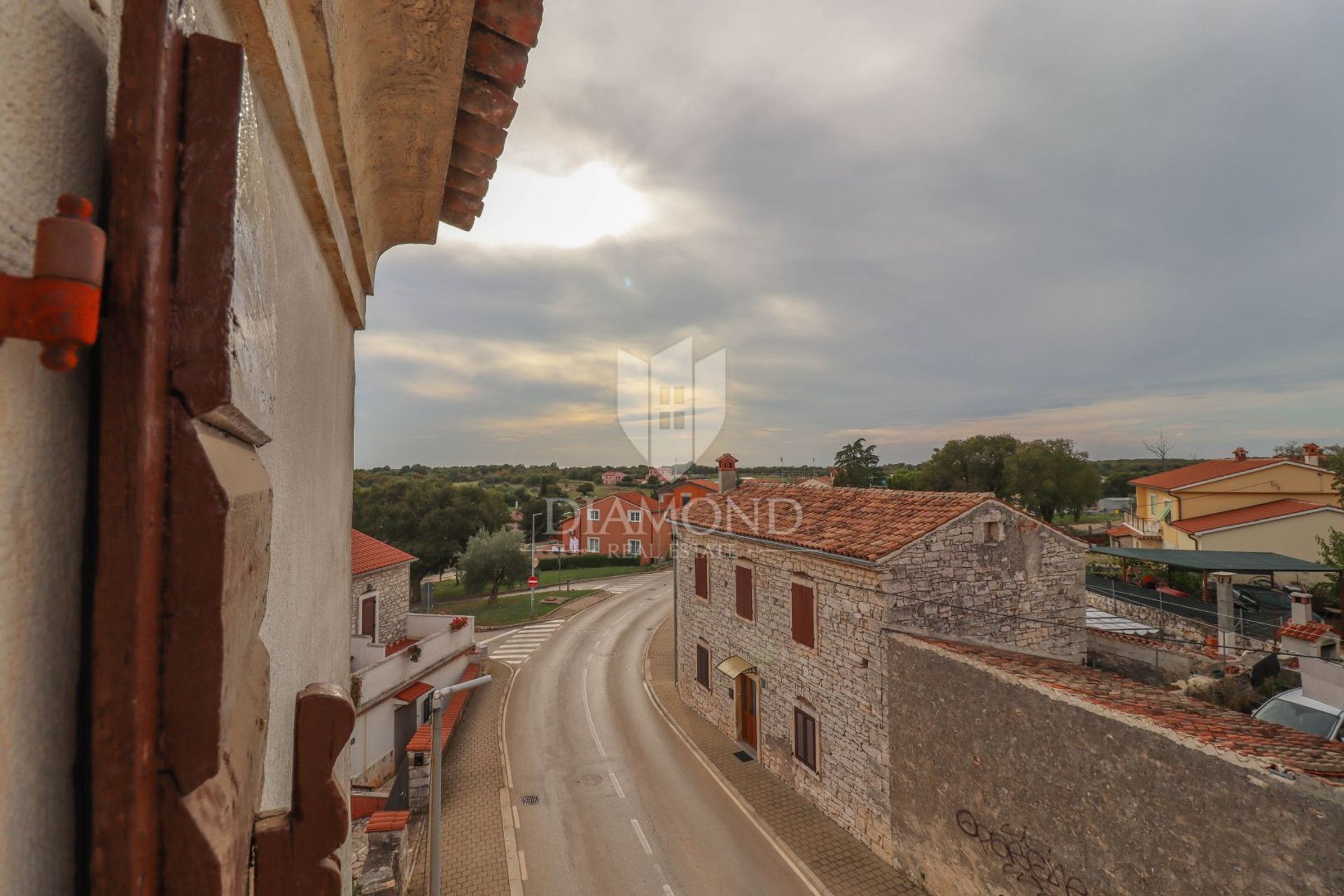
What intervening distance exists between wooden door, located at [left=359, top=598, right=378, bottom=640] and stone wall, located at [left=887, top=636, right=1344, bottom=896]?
1497 centimetres

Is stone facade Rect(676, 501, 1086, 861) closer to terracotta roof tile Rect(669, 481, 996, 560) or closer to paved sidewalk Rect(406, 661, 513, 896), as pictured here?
terracotta roof tile Rect(669, 481, 996, 560)

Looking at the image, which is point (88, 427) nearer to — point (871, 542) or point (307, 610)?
point (307, 610)

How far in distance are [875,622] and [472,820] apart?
9.54 meters

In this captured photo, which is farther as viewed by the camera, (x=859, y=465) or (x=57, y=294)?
(x=859, y=465)

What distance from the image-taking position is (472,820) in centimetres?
1236

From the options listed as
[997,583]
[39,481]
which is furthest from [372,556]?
[39,481]

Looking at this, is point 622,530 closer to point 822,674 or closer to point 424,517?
point 424,517

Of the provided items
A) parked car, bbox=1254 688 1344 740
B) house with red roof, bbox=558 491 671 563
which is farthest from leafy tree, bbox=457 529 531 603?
parked car, bbox=1254 688 1344 740

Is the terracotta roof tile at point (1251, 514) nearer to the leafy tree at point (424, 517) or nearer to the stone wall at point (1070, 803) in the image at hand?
the stone wall at point (1070, 803)

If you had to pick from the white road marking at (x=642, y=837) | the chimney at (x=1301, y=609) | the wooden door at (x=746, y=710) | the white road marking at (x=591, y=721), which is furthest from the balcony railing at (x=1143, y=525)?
the white road marking at (x=642, y=837)

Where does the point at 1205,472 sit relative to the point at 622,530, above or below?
above

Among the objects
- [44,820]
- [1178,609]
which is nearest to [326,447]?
[44,820]

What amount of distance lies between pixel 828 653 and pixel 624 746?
7134 millimetres

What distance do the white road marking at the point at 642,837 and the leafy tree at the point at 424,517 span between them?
2604cm
